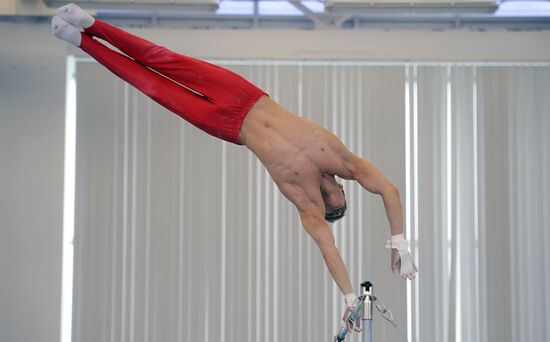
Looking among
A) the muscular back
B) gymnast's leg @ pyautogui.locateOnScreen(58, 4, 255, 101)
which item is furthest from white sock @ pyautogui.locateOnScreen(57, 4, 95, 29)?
the muscular back

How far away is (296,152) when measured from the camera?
3.98 meters

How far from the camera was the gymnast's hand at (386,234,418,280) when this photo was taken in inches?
147

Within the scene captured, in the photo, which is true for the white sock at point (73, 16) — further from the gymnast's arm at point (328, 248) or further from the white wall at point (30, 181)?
the white wall at point (30, 181)

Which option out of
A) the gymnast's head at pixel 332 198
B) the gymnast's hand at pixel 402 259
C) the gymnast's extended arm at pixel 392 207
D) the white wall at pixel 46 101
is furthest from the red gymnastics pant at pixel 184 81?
the white wall at pixel 46 101

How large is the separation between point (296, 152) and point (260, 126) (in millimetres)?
209

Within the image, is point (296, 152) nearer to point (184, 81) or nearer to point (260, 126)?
point (260, 126)

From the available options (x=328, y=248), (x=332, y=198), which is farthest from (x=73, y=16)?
(x=328, y=248)

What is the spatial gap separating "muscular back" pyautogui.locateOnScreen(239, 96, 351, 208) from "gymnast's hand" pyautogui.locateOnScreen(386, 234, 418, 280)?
0.41m

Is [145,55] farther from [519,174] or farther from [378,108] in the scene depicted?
[519,174]

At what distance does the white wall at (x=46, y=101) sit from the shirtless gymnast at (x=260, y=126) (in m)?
2.22

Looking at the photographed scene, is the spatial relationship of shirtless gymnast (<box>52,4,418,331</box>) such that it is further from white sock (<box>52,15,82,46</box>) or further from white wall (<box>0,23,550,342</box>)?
white wall (<box>0,23,550,342</box>)

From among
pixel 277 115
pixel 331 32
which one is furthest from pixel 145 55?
pixel 331 32

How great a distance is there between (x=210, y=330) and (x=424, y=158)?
198 cm

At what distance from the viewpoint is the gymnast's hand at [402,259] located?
3746 millimetres
